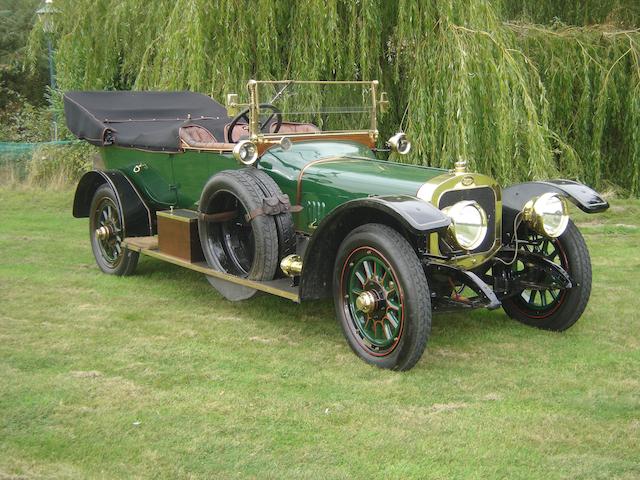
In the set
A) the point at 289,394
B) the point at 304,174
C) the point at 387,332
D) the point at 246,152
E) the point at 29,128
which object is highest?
the point at 29,128

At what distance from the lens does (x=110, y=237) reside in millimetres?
7125

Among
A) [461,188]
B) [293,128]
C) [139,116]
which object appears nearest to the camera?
[461,188]

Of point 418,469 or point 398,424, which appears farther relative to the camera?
point 398,424

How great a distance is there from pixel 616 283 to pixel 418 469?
3896 mm

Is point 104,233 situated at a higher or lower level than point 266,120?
lower

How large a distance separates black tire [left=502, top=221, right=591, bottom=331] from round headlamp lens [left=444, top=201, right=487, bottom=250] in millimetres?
630

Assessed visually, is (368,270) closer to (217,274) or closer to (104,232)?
(217,274)

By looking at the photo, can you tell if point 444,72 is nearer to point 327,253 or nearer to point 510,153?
point 510,153

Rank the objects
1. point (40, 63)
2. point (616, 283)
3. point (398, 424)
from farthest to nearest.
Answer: point (40, 63) → point (616, 283) → point (398, 424)

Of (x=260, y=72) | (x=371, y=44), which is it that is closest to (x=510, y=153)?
(x=371, y=44)

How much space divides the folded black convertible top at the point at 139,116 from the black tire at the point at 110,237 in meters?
0.50

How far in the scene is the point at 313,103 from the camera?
242 inches

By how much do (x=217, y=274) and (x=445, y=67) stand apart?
3901mm

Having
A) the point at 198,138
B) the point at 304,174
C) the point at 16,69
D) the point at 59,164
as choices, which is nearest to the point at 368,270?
the point at 304,174
